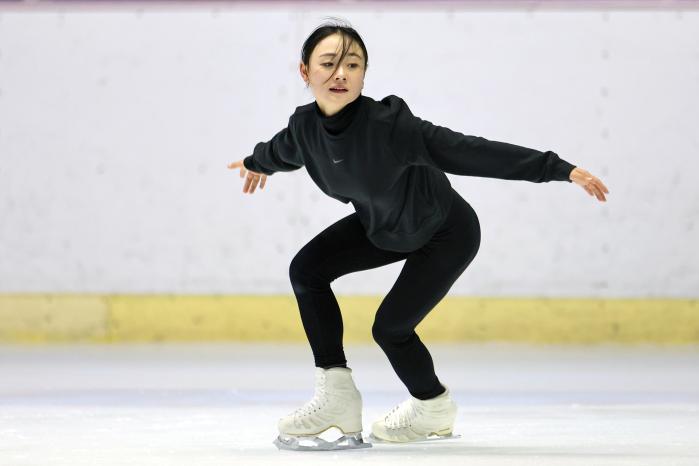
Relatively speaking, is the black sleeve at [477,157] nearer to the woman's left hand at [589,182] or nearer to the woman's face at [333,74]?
the woman's left hand at [589,182]

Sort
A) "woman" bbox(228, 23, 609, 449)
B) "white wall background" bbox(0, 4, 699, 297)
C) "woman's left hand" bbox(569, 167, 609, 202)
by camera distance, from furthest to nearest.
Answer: "white wall background" bbox(0, 4, 699, 297)
"woman" bbox(228, 23, 609, 449)
"woman's left hand" bbox(569, 167, 609, 202)

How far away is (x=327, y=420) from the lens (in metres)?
3.05

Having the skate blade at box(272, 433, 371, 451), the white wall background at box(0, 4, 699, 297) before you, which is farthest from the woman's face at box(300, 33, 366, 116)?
the white wall background at box(0, 4, 699, 297)

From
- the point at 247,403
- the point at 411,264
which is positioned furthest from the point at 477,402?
the point at 411,264

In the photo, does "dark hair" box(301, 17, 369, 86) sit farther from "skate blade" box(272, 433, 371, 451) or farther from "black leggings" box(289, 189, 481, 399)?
"skate blade" box(272, 433, 371, 451)

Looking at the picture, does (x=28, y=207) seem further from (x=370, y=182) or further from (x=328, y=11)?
(x=370, y=182)

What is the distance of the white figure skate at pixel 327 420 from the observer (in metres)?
3.05

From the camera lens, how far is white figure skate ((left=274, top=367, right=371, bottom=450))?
3.05 m

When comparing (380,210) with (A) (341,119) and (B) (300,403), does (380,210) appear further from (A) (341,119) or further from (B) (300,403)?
(B) (300,403)

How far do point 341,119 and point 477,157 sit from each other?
Answer: 353mm

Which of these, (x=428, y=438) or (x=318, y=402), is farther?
(x=428, y=438)

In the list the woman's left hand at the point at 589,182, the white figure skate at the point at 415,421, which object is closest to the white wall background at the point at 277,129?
the white figure skate at the point at 415,421

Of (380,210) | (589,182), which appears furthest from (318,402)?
(589,182)

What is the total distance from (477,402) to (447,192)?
1.36m
